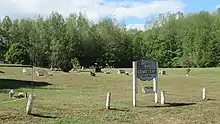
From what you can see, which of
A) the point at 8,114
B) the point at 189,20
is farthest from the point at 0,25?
the point at 8,114

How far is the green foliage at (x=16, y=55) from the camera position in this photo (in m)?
86.7

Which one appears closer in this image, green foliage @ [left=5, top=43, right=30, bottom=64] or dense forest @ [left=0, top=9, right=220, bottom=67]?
green foliage @ [left=5, top=43, right=30, bottom=64]

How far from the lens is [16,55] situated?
87.2 meters

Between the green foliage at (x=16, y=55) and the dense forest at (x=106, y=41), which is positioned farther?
the dense forest at (x=106, y=41)

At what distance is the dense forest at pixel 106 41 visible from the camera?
92500mm

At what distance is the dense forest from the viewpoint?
303ft

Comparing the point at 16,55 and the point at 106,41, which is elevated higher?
the point at 106,41

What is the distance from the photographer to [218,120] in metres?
15.8

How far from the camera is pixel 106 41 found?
100 metres

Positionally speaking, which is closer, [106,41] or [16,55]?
[16,55]

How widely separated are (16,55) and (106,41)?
22606 mm

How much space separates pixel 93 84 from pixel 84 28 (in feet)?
207

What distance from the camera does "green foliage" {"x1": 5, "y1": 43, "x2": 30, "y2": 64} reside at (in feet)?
284

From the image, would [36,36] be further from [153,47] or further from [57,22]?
[153,47]
